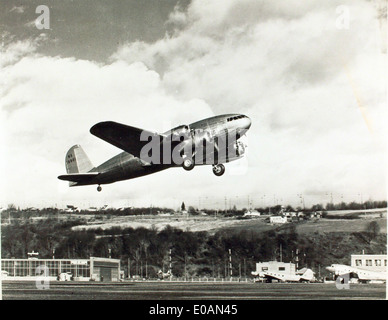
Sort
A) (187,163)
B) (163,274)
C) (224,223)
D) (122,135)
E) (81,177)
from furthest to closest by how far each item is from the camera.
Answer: (163,274), (224,223), (81,177), (187,163), (122,135)

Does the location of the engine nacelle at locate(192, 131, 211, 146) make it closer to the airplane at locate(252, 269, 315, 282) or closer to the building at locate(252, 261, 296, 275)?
the airplane at locate(252, 269, 315, 282)

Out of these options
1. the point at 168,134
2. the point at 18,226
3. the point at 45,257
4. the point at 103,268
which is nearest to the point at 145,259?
the point at 103,268

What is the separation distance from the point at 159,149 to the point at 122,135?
3.24m

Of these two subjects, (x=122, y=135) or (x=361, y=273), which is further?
(x=361, y=273)

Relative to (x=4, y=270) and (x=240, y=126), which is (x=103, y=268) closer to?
(x=4, y=270)

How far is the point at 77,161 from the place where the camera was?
35938 mm

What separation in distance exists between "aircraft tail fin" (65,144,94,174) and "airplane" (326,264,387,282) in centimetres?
3493

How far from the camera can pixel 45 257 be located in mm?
45688

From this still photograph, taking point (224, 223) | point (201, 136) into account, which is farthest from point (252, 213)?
point (201, 136)

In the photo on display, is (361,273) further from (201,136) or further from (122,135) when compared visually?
(122,135)

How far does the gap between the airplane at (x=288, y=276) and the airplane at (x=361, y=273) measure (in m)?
3.38

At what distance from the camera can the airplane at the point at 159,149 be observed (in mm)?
30750
